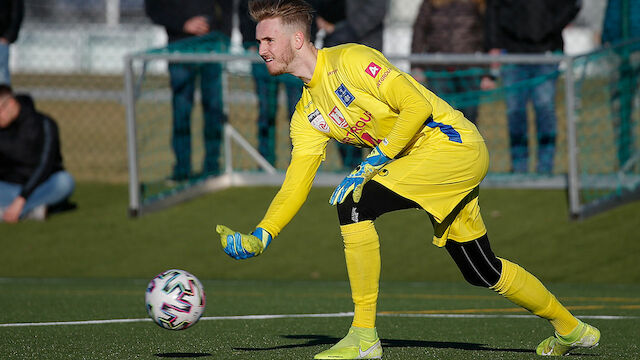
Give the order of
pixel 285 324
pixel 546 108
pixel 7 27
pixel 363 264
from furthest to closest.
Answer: pixel 7 27
pixel 546 108
pixel 285 324
pixel 363 264

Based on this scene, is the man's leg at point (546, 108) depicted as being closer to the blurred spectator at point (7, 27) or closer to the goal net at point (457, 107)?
the goal net at point (457, 107)

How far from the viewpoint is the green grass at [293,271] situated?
21.8 feet

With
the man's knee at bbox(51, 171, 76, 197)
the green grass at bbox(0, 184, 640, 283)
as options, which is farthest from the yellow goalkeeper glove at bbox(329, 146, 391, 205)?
the man's knee at bbox(51, 171, 76, 197)

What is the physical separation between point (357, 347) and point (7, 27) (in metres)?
8.30

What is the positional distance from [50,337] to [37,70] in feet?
49.4

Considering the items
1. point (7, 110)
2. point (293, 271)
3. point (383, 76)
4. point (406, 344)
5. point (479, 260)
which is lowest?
point (293, 271)

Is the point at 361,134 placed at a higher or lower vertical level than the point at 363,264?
higher

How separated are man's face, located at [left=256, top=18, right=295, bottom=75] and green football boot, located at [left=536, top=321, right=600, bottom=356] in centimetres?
196

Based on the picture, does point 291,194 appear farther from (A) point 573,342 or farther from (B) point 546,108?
(B) point 546,108

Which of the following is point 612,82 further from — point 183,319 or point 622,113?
point 183,319

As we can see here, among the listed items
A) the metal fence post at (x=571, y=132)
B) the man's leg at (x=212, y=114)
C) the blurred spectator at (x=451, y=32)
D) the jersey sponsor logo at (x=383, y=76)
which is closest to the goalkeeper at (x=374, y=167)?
the jersey sponsor logo at (x=383, y=76)

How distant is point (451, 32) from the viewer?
38.2 ft

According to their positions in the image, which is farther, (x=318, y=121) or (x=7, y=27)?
(x=7, y=27)

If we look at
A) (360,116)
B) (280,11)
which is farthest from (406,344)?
(280,11)
